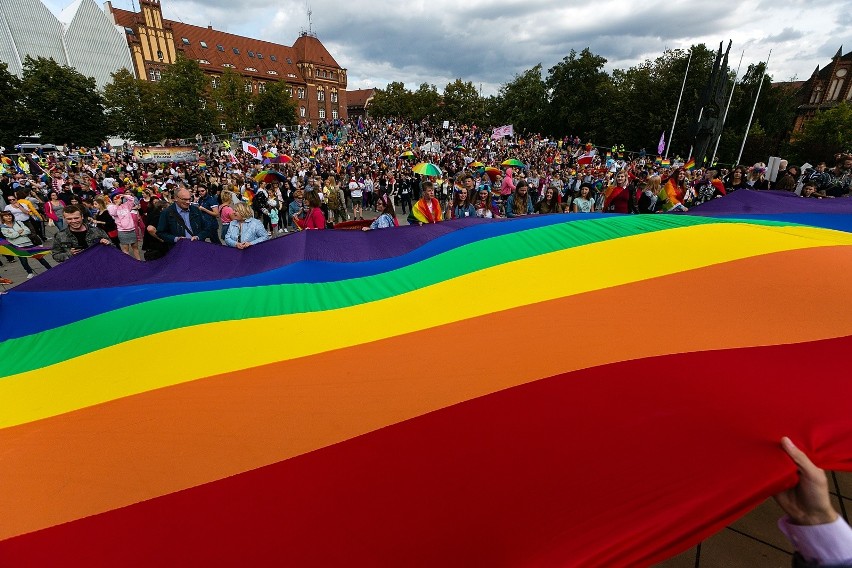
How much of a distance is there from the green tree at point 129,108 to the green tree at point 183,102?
71.3 inches

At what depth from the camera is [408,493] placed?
1.47 meters

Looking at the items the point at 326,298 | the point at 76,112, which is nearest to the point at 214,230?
the point at 326,298

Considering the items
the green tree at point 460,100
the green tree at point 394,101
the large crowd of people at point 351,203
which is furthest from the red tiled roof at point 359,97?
the large crowd of people at point 351,203

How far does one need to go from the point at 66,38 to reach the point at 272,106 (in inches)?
1164

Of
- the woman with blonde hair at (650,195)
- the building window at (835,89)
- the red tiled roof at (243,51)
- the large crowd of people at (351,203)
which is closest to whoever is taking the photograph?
the large crowd of people at (351,203)

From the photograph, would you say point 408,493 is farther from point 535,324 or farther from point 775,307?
point 775,307

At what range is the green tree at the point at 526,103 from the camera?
1839 inches

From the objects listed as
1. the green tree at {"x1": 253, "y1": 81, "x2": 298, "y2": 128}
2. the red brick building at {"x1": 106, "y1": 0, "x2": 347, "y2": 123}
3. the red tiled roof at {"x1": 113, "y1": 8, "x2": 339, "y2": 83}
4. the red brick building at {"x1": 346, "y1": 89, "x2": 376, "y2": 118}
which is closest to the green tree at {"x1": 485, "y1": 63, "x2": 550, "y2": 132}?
the green tree at {"x1": 253, "y1": 81, "x2": 298, "y2": 128}

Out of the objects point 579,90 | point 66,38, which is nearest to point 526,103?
point 579,90

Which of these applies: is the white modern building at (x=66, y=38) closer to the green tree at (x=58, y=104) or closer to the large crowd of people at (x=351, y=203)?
the green tree at (x=58, y=104)

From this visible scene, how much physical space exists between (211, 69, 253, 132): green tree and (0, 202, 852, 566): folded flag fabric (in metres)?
47.3

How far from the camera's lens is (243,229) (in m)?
5.12

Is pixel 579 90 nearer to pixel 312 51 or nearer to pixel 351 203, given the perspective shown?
pixel 351 203

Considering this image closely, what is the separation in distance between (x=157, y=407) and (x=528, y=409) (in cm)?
176
